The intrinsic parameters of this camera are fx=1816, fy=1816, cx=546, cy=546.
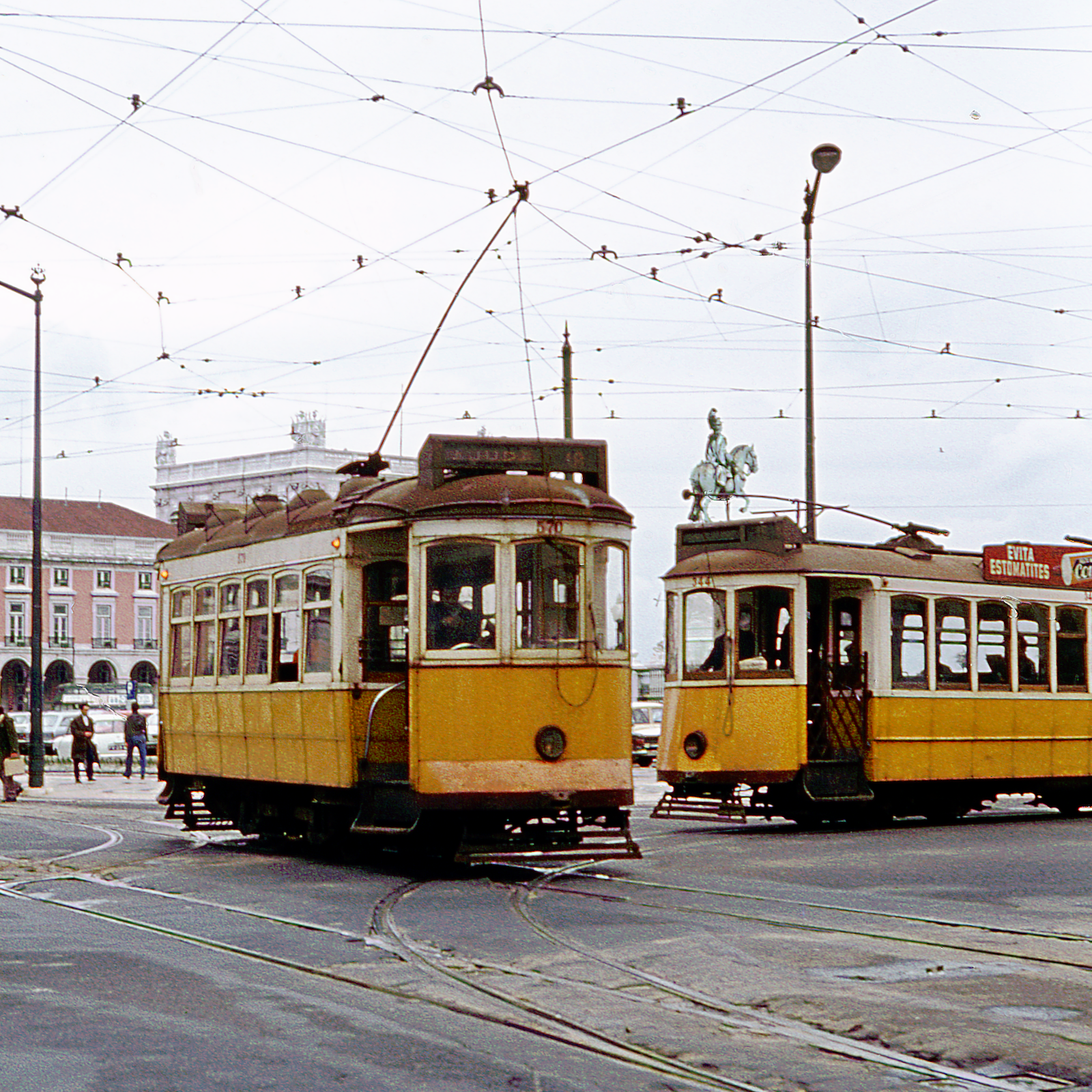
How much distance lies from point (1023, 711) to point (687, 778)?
181 inches

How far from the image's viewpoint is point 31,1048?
23.4 ft

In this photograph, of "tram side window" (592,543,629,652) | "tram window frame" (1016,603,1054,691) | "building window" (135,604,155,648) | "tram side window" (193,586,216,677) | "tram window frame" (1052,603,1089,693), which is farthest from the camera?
"building window" (135,604,155,648)

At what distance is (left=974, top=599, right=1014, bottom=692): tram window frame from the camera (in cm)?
2133

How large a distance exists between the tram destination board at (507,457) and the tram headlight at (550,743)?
222 cm

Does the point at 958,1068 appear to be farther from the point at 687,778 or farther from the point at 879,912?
the point at 687,778

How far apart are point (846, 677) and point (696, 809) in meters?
2.36

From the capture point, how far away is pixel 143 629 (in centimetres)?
10181


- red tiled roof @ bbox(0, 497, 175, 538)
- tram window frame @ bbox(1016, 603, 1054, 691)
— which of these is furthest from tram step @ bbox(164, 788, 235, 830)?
red tiled roof @ bbox(0, 497, 175, 538)

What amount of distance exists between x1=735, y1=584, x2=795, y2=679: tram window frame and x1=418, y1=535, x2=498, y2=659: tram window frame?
232 inches

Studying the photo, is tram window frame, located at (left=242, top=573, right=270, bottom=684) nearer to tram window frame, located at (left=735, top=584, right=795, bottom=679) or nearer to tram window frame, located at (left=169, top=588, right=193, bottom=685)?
tram window frame, located at (left=169, top=588, right=193, bottom=685)

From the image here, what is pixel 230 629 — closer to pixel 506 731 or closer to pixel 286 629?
pixel 286 629

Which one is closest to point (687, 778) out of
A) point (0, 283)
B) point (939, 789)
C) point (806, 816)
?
point (806, 816)

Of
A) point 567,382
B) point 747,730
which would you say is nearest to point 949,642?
point 747,730

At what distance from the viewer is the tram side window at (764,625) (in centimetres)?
1984
